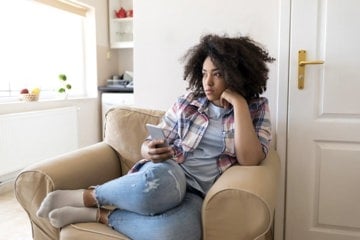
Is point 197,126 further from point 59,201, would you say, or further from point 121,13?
point 121,13

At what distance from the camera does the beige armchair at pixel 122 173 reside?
1.00 meters

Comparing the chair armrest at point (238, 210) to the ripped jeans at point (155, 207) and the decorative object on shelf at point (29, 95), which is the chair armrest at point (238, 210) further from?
the decorative object on shelf at point (29, 95)

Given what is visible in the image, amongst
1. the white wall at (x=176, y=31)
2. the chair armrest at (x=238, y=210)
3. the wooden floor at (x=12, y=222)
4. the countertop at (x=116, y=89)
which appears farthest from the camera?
the countertop at (x=116, y=89)

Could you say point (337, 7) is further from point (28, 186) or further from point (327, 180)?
point (28, 186)

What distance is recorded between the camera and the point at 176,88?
195 centimetres

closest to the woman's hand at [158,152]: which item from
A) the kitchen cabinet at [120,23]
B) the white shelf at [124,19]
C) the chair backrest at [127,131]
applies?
the chair backrest at [127,131]

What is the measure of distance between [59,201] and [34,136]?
2.02 metres

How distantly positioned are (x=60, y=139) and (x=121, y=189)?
2419mm

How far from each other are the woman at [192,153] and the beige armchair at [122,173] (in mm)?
60

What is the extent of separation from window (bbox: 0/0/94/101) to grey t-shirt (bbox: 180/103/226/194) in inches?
90.1

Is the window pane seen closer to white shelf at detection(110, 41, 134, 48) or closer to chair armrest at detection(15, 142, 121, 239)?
white shelf at detection(110, 41, 134, 48)

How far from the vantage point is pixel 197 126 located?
1404 mm

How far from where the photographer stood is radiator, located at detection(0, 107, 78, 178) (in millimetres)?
2729

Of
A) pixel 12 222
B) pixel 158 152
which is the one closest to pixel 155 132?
pixel 158 152
